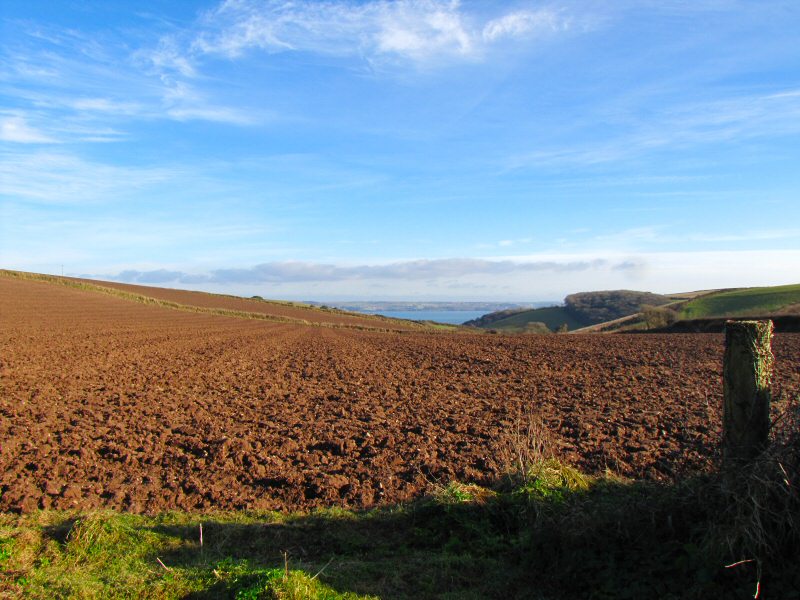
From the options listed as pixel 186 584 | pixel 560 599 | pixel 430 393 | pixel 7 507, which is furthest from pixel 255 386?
pixel 560 599

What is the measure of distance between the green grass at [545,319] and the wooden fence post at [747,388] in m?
101

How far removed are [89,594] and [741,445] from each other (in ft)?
21.6

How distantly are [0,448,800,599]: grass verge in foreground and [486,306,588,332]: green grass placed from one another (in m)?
100

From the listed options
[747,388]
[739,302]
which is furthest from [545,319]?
[747,388]

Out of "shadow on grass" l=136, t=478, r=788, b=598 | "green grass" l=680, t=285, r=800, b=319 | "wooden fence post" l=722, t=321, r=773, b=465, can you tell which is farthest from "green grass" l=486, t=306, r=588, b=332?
"wooden fence post" l=722, t=321, r=773, b=465

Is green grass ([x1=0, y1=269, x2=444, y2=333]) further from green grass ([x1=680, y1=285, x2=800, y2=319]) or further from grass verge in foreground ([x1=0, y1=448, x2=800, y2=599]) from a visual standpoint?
grass verge in foreground ([x1=0, y1=448, x2=800, y2=599])

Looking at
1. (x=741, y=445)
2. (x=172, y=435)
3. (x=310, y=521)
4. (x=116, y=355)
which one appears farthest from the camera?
(x=116, y=355)

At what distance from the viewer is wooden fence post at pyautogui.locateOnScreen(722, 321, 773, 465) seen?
5.90 metres

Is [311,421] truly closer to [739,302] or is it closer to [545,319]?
[739,302]

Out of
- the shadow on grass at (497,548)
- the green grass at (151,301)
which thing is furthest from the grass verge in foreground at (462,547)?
the green grass at (151,301)

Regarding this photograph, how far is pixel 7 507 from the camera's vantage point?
7594 millimetres

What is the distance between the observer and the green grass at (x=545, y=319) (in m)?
108

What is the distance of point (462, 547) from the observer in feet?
21.3

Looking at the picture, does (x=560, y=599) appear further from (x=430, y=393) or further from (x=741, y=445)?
(x=430, y=393)
